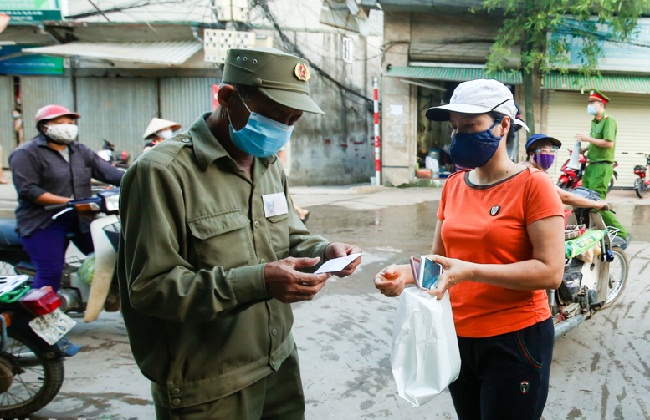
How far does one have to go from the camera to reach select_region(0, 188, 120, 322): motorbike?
14.1 ft

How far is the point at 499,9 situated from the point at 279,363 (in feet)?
46.0

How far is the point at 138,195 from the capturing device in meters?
1.71

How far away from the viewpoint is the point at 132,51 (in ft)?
49.1

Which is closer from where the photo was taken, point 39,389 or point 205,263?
point 205,263

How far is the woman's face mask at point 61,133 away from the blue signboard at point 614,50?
493 inches

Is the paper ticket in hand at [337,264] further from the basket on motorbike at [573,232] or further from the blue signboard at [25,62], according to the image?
the blue signboard at [25,62]

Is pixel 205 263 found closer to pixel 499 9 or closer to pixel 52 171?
pixel 52 171

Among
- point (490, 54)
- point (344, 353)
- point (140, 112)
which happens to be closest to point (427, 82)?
point (490, 54)

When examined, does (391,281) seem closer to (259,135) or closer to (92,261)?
(259,135)

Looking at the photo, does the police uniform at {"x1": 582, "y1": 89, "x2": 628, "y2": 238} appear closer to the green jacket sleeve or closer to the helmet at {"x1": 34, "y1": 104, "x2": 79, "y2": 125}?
the helmet at {"x1": 34, "y1": 104, "x2": 79, "y2": 125}

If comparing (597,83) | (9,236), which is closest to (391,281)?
(9,236)

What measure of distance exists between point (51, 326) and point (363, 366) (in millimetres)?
2014

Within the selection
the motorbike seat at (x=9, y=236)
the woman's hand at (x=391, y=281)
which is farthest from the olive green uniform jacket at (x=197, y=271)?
the motorbike seat at (x=9, y=236)

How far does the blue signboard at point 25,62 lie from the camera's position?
52.0 ft
